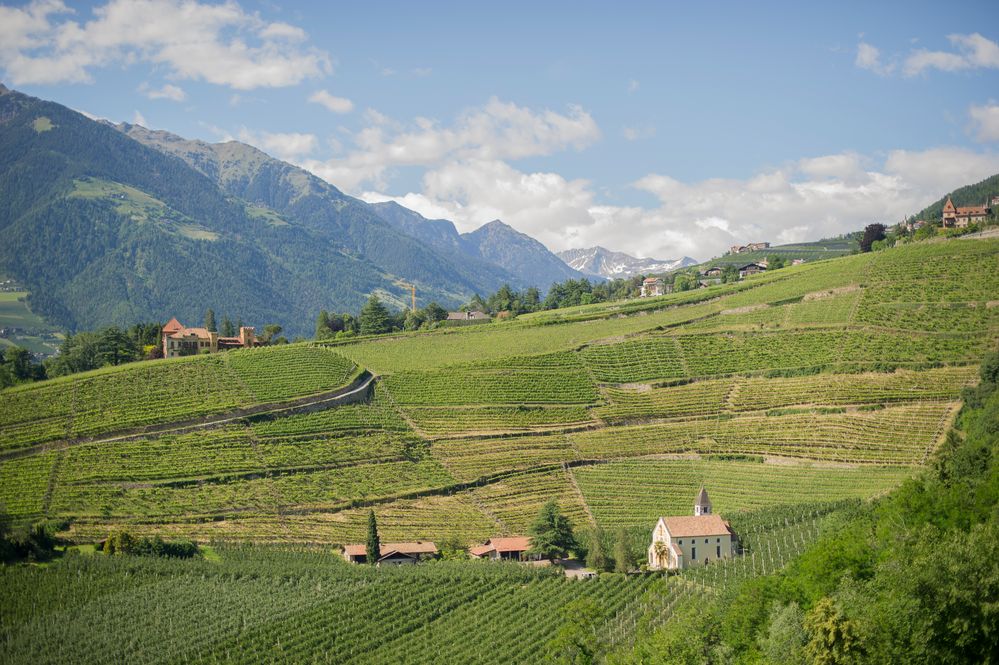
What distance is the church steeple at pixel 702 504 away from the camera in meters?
65.1

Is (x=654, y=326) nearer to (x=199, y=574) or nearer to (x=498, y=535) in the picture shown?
(x=498, y=535)

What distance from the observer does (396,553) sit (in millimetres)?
60344

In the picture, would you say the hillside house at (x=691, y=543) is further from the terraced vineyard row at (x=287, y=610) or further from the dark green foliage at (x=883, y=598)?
the dark green foliage at (x=883, y=598)

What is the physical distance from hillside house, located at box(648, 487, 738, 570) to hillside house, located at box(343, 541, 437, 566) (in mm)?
13036

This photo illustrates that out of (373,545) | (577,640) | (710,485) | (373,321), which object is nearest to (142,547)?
(373,545)

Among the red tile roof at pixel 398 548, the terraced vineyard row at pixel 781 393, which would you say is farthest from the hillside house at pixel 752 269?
the red tile roof at pixel 398 548

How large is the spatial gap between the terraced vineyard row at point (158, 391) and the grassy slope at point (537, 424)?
26 centimetres

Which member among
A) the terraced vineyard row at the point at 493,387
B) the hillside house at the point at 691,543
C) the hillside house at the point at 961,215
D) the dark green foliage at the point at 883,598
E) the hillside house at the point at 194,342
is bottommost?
the hillside house at the point at 691,543

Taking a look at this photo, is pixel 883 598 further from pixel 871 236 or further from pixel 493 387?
pixel 871 236

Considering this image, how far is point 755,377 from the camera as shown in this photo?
87125 mm

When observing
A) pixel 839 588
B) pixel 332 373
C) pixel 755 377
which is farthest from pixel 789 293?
pixel 839 588

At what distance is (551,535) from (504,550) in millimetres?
2918

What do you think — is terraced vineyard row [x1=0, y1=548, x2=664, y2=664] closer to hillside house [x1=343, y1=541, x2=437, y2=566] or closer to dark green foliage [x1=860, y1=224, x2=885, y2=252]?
hillside house [x1=343, y1=541, x2=437, y2=566]

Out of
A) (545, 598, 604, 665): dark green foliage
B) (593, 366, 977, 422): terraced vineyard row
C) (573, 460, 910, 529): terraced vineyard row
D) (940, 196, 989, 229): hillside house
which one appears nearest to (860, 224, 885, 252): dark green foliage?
(940, 196, 989, 229): hillside house
